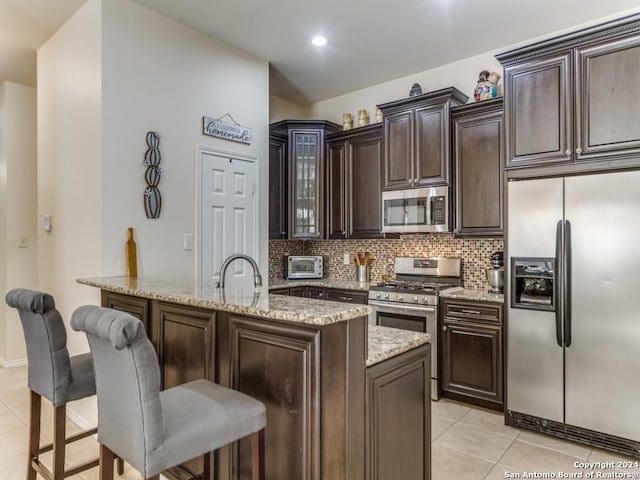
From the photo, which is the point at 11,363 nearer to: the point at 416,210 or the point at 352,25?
the point at 416,210

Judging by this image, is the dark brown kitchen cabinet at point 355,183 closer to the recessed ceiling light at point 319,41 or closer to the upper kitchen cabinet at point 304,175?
the upper kitchen cabinet at point 304,175

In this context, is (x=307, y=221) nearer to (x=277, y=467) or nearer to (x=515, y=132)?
(x=515, y=132)

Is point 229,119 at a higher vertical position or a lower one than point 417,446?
higher

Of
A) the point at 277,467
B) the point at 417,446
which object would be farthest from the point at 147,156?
the point at 417,446

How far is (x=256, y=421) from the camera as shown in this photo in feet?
4.86

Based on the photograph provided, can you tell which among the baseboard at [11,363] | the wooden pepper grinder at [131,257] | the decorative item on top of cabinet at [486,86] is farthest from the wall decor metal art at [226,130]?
the baseboard at [11,363]

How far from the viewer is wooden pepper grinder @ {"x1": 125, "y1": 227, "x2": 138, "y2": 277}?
2.89 m

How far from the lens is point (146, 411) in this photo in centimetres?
127

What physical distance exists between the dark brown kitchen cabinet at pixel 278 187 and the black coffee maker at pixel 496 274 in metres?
2.14

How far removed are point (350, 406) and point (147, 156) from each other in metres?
2.46

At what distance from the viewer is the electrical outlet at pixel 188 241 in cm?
329

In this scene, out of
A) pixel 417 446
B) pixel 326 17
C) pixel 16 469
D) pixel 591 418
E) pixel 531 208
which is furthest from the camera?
pixel 326 17

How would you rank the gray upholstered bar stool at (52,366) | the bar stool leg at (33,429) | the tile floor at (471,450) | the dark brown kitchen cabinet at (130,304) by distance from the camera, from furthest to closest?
1. the tile floor at (471,450)
2. the dark brown kitchen cabinet at (130,304)
3. the bar stool leg at (33,429)
4. the gray upholstered bar stool at (52,366)

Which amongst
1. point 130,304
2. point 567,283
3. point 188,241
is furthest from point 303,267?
point 567,283
